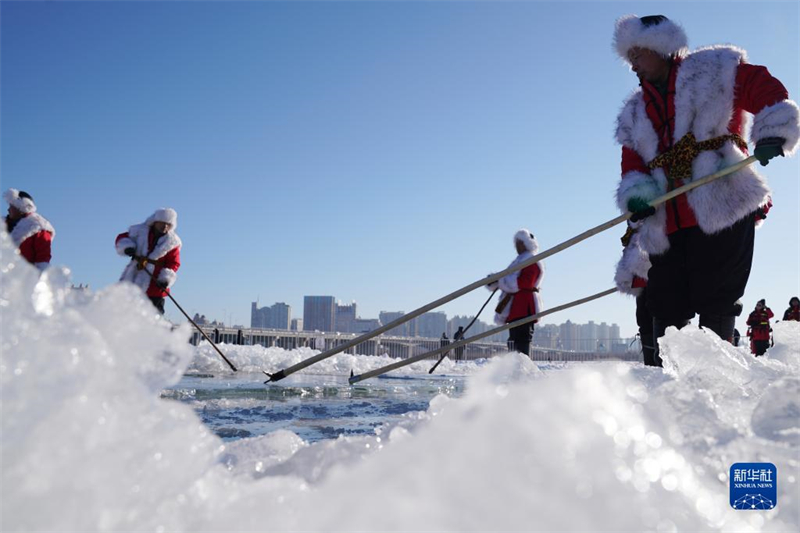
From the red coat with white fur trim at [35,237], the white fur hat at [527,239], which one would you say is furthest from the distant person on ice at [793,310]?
the red coat with white fur trim at [35,237]

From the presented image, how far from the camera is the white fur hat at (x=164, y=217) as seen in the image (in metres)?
8.01

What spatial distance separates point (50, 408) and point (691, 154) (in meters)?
3.07

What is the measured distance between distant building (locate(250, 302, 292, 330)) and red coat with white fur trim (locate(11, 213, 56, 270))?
103275 mm

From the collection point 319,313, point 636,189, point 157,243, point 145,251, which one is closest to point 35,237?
point 145,251

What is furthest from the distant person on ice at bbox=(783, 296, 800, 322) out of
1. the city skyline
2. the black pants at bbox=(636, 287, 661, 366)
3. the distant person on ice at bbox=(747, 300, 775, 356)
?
the city skyline

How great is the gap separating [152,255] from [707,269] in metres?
6.98

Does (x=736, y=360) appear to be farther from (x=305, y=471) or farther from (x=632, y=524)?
(x=305, y=471)

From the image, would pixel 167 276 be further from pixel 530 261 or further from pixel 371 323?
pixel 371 323

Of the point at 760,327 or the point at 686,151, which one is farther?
the point at 760,327

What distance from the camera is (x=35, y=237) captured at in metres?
8.05

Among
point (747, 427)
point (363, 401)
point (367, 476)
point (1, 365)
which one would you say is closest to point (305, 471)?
point (367, 476)

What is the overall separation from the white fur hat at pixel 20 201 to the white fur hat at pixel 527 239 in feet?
24.3

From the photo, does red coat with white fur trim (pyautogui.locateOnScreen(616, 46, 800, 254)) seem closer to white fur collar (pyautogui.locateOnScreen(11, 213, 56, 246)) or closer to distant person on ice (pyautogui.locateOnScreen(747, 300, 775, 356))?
white fur collar (pyautogui.locateOnScreen(11, 213, 56, 246))

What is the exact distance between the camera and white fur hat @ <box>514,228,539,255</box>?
28.2ft
